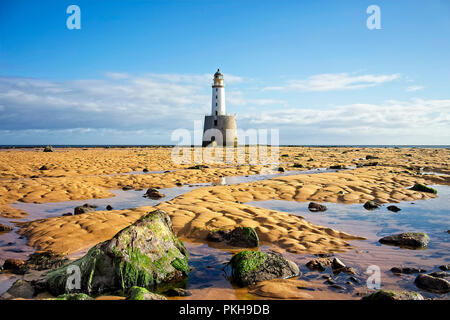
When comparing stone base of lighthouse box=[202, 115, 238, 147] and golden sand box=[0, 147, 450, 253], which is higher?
stone base of lighthouse box=[202, 115, 238, 147]

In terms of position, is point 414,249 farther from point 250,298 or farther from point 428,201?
point 428,201

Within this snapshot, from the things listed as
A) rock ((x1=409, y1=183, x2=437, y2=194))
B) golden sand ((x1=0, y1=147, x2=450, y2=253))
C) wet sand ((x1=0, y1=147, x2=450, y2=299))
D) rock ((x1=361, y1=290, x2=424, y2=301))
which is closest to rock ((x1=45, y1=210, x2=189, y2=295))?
wet sand ((x1=0, y1=147, x2=450, y2=299))

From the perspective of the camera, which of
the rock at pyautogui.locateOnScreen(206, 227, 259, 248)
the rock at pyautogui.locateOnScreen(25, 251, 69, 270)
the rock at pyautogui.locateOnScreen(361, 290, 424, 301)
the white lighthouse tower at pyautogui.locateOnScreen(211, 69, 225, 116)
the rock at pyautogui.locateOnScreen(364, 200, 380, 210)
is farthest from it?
the white lighthouse tower at pyautogui.locateOnScreen(211, 69, 225, 116)

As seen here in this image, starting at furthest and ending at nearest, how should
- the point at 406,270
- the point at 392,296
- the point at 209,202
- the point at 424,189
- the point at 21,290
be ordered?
the point at 424,189 < the point at 209,202 < the point at 406,270 < the point at 21,290 < the point at 392,296

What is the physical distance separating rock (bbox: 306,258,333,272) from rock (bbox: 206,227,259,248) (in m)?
1.57

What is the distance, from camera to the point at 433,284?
4660 millimetres

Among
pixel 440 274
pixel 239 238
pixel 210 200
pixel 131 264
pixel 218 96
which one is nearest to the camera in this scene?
pixel 131 264

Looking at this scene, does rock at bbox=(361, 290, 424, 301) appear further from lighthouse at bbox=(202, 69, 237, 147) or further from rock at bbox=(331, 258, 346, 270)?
lighthouse at bbox=(202, 69, 237, 147)

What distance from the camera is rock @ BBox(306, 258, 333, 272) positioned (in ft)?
18.0

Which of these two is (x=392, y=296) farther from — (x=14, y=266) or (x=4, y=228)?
(x=4, y=228)

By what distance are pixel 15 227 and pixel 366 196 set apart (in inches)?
498

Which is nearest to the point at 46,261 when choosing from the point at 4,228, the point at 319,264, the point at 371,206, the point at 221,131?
the point at 4,228

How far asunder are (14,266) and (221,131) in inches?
1908

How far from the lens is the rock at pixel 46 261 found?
5.43 meters
